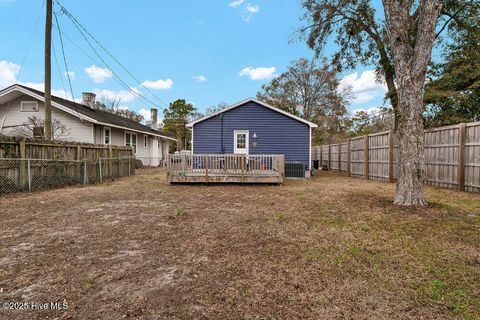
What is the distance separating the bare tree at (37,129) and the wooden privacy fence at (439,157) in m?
15.4

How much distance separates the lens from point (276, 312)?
6.42 ft

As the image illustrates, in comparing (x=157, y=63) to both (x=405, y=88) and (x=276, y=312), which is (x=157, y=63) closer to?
(x=405, y=88)

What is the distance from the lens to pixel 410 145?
212 inches

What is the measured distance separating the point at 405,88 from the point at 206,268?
5.53 m

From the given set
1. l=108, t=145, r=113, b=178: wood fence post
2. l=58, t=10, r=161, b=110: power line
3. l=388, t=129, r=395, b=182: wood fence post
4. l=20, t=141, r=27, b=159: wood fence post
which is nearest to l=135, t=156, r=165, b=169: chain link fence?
l=58, t=10, r=161, b=110: power line

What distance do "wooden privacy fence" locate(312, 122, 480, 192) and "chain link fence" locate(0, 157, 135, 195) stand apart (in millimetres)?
11574

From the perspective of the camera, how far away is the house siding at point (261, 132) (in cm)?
1280

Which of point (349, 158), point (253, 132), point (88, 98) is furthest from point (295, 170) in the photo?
A: point (88, 98)

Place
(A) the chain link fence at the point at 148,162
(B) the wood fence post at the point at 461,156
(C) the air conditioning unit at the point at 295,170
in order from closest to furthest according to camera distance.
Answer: (B) the wood fence post at the point at 461,156, (C) the air conditioning unit at the point at 295,170, (A) the chain link fence at the point at 148,162

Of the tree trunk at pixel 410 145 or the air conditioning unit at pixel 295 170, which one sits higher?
the tree trunk at pixel 410 145

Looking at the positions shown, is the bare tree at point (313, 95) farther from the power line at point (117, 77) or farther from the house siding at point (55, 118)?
the house siding at point (55, 118)

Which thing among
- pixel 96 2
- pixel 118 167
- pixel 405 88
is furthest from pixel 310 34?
pixel 118 167

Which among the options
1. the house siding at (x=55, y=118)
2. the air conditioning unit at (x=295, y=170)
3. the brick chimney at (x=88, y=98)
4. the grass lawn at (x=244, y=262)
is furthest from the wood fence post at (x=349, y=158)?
the brick chimney at (x=88, y=98)

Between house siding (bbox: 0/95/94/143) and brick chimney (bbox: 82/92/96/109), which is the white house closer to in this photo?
house siding (bbox: 0/95/94/143)
